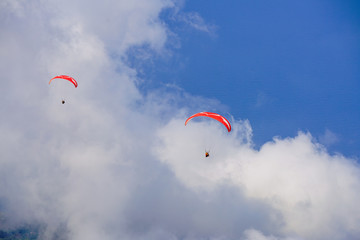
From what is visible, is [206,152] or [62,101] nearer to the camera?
[206,152]

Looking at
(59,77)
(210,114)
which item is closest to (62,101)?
(59,77)

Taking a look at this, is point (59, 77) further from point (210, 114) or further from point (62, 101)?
point (210, 114)

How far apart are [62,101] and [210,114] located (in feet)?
156

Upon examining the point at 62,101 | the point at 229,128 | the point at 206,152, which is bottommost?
the point at 206,152

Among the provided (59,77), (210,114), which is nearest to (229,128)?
(210,114)

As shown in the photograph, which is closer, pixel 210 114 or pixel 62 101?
pixel 210 114

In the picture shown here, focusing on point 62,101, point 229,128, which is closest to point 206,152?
point 229,128

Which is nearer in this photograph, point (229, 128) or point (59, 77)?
point (229, 128)

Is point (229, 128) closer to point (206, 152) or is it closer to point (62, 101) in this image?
point (206, 152)

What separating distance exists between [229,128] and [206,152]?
679 cm

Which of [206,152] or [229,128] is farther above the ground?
[229,128]

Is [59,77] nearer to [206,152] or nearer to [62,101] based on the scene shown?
[62,101]

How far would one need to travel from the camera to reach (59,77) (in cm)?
8281

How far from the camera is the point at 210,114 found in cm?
6162
